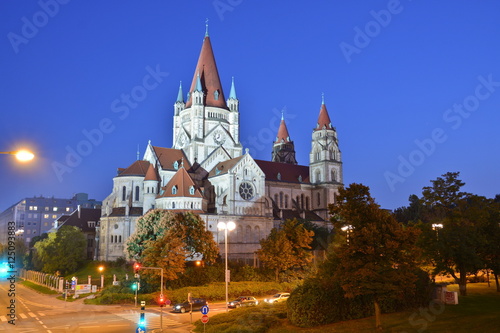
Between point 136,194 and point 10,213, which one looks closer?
point 136,194

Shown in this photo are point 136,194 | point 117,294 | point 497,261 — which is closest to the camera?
point 497,261

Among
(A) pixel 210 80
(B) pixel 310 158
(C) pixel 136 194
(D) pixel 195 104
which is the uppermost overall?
(A) pixel 210 80

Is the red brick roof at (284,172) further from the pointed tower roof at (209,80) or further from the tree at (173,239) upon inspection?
the tree at (173,239)

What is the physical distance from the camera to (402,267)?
29.6 meters

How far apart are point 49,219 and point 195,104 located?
11027 centimetres

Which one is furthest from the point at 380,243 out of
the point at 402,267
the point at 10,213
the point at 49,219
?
the point at 10,213

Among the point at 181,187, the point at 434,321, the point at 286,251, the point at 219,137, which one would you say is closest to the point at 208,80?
the point at 219,137

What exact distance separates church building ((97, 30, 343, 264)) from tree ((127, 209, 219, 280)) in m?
9.93

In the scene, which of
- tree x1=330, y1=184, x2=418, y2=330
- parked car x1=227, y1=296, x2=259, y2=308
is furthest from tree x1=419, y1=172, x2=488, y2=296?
parked car x1=227, y1=296, x2=259, y2=308

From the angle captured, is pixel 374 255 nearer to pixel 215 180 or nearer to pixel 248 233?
pixel 248 233

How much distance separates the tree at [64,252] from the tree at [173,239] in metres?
24.2

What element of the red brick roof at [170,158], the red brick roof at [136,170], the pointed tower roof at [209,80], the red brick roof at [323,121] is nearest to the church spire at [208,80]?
the pointed tower roof at [209,80]

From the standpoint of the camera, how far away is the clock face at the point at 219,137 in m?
96.6

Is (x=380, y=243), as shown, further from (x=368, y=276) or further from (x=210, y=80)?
(x=210, y=80)
